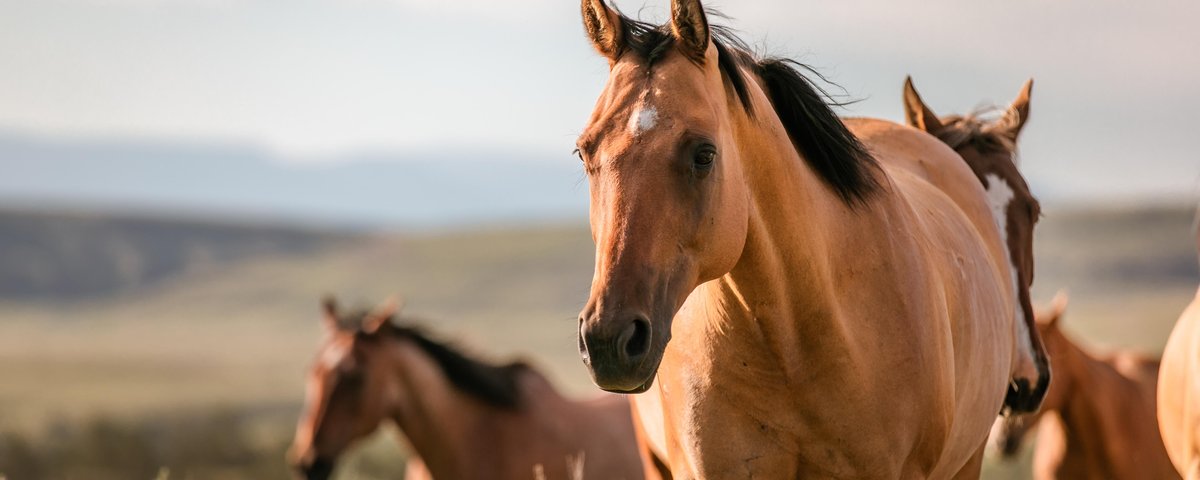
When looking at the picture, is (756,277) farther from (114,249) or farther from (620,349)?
(114,249)

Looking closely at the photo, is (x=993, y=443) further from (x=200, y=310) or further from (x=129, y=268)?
(x=129, y=268)

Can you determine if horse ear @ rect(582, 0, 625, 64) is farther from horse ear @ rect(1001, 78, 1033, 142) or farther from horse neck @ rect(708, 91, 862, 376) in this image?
horse ear @ rect(1001, 78, 1033, 142)

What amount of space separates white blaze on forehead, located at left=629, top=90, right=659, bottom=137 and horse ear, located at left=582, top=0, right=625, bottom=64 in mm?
336

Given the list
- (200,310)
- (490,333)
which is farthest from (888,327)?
(200,310)

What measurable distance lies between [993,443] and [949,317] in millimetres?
5470

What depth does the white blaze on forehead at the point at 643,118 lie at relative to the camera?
3.01 m

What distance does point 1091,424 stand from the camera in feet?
28.3

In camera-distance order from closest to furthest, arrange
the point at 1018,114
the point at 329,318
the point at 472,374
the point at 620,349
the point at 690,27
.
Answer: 1. the point at 620,349
2. the point at 690,27
3. the point at 1018,114
4. the point at 472,374
5. the point at 329,318

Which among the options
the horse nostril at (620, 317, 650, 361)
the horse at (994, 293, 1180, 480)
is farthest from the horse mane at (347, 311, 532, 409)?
the horse nostril at (620, 317, 650, 361)

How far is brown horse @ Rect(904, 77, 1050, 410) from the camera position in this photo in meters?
4.82

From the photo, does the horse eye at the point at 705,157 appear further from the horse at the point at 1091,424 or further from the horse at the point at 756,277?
the horse at the point at 1091,424

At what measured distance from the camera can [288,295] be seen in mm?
64688

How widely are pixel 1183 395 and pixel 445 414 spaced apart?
210 inches

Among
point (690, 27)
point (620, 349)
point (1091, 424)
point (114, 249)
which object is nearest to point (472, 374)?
point (1091, 424)
